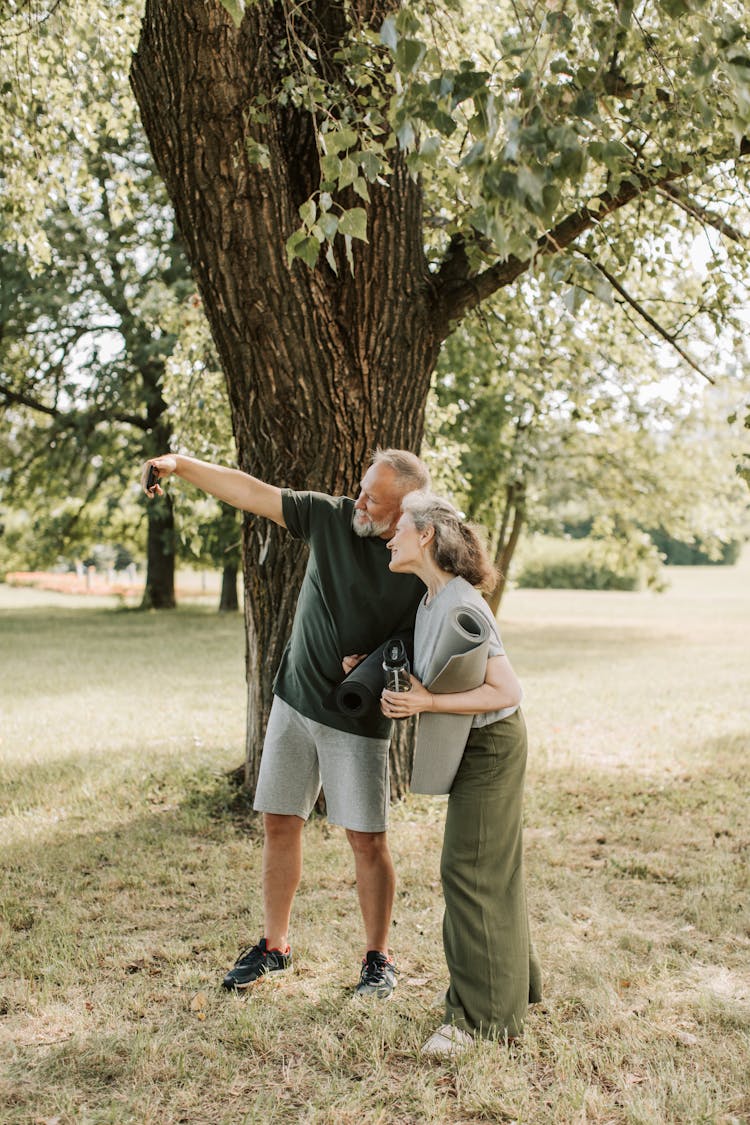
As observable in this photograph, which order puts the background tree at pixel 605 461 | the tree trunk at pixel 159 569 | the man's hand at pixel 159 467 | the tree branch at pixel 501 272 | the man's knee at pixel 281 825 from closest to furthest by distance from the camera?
the man's hand at pixel 159 467 → the man's knee at pixel 281 825 → the tree branch at pixel 501 272 → the background tree at pixel 605 461 → the tree trunk at pixel 159 569

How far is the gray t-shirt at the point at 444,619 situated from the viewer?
331 centimetres

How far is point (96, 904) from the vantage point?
480 centimetres

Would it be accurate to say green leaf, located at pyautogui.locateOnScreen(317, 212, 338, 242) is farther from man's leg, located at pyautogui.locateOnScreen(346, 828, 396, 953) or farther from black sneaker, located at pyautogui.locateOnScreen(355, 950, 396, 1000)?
black sneaker, located at pyautogui.locateOnScreen(355, 950, 396, 1000)

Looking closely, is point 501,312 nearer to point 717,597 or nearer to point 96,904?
point 96,904

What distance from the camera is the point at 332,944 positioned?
4301 millimetres

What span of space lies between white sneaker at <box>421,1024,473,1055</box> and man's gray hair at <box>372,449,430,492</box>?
1.96m

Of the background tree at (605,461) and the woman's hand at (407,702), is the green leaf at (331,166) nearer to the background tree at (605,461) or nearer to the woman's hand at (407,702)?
the woman's hand at (407,702)

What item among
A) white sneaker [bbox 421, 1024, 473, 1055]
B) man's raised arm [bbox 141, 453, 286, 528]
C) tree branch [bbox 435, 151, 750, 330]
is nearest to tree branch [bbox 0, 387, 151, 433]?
tree branch [bbox 435, 151, 750, 330]

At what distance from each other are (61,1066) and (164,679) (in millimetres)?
9643

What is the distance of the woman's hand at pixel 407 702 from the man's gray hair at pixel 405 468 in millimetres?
831

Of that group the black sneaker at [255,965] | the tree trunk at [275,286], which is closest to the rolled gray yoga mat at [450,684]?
the black sneaker at [255,965]

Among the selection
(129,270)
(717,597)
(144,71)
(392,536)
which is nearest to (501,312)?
(144,71)

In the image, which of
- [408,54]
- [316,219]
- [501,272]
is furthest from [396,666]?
[501,272]

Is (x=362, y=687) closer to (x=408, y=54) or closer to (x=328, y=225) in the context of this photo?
(x=328, y=225)
